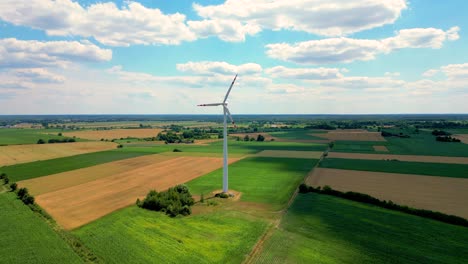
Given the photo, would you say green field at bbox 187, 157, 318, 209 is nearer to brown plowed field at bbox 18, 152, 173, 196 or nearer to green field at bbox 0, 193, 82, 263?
brown plowed field at bbox 18, 152, 173, 196

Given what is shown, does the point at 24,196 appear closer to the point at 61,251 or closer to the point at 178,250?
the point at 61,251

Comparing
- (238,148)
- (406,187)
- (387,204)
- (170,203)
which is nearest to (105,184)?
(170,203)

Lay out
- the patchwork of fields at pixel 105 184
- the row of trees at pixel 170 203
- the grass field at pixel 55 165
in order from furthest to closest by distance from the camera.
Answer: the grass field at pixel 55 165
the patchwork of fields at pixel 105 184
the row of trees at pixel 170 203

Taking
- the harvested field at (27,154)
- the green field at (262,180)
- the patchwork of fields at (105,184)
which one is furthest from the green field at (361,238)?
the harvested field at (27,154)

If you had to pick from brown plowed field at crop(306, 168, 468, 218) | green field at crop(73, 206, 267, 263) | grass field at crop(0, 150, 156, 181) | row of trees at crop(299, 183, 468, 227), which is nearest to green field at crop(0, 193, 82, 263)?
green field at crop(73, 206, 267, 263)

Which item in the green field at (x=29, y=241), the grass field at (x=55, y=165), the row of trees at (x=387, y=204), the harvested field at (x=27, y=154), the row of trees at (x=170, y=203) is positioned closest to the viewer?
the green field at (x=29, y=241)

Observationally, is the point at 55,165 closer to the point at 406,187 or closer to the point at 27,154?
the point at 27,154

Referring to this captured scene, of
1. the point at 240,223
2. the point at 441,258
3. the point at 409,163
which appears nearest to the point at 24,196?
the point at 240,223

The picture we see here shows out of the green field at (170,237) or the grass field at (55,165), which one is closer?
the green field at (170,237)

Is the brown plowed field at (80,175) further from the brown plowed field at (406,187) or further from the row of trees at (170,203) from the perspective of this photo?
the brown plowed field at (406,187)
